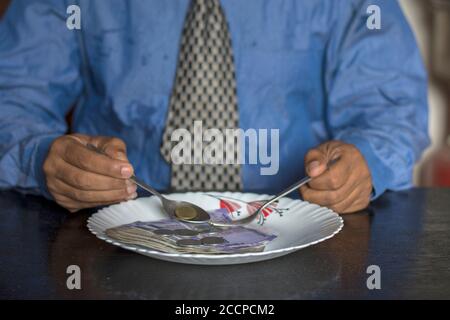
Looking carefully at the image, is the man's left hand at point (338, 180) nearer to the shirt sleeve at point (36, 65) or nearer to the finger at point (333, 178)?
the finger at point (333, 178)

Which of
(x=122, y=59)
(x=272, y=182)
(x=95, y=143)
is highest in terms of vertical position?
(x=122, y=59)

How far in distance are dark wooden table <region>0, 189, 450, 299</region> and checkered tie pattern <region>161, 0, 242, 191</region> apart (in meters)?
0.42

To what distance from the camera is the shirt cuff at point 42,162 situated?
4.18 feet

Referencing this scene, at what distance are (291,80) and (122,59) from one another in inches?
14.0

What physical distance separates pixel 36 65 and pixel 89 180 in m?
0.51

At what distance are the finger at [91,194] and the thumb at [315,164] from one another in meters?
0.26

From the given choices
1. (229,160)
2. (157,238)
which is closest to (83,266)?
(157,238)

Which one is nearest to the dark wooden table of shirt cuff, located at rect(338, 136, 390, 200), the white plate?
the white plate

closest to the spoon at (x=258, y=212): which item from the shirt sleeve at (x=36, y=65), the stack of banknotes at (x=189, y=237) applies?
the stack of banknotes at (x=189, y=237)

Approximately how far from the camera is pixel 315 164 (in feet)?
3.73

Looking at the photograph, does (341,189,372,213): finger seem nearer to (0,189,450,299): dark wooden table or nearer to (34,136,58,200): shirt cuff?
(0,189,450,299): dark wooden table

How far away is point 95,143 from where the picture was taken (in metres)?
1.21
